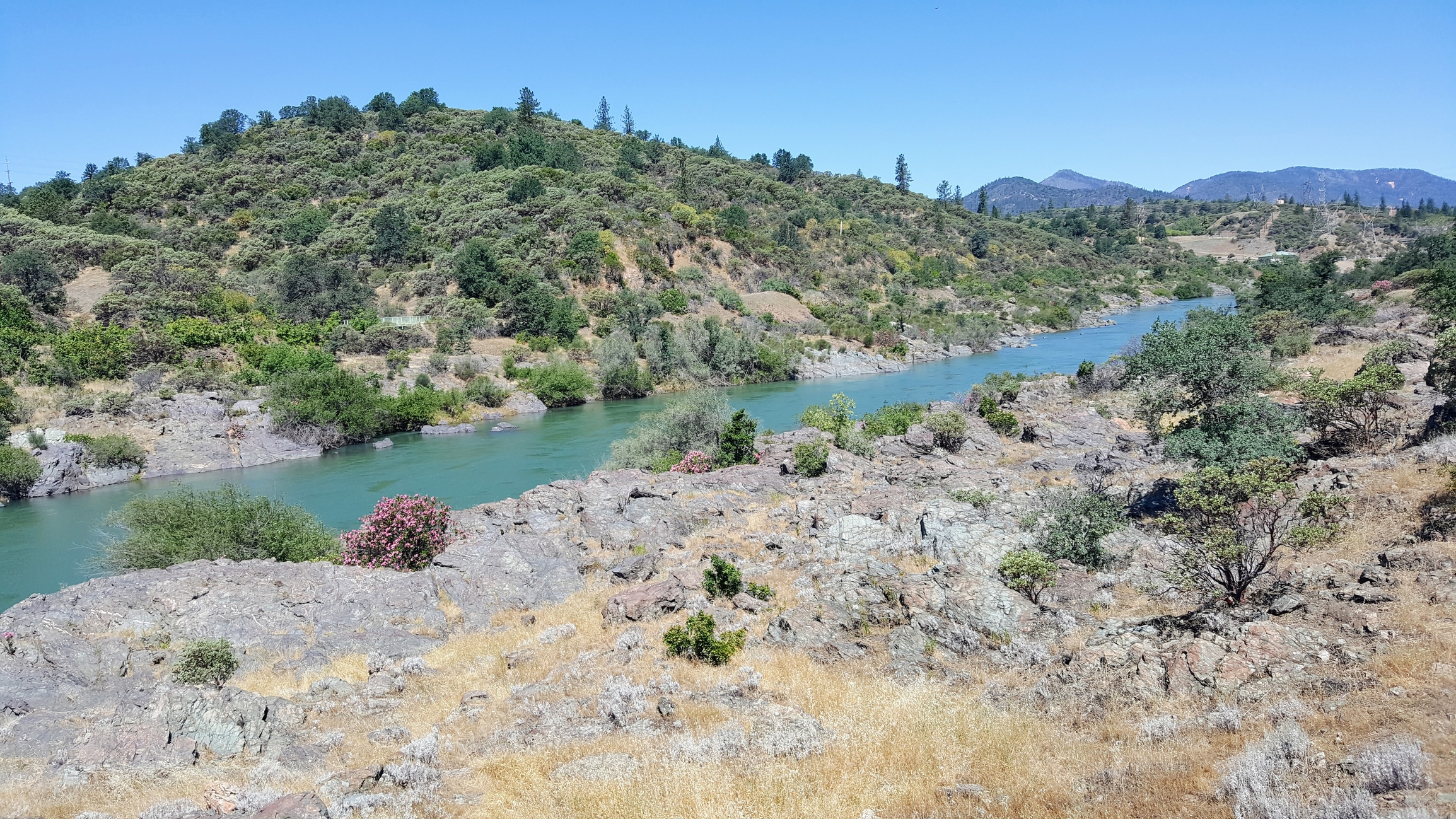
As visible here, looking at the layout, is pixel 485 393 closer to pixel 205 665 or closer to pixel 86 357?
pixel 86 357

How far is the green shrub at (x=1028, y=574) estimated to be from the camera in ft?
37.4

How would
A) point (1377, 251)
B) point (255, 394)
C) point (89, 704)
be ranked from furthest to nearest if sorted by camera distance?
1. point (1377, 251)
2. point (255, 394)
3. point (89, 704)

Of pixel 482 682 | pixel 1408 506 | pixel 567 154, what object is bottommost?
pixel 482 682

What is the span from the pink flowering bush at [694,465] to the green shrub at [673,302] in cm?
3444

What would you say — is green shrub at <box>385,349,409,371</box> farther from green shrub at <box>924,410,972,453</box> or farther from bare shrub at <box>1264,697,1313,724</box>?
bare shrub at <box>1264,697,1313,724</box>

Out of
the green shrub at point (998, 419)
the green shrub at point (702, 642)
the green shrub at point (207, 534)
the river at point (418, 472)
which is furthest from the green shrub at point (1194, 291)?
the green shrub at point (207, 534)

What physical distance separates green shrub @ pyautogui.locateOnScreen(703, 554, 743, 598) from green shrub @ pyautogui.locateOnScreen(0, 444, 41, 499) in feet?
100

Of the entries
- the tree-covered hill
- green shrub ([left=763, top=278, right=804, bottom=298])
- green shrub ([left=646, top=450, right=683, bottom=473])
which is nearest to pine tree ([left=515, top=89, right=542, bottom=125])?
the tree-covered hill

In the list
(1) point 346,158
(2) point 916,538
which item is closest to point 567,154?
(1) point 346,158

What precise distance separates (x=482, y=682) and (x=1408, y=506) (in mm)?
14829

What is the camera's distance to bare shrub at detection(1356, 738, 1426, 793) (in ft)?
16.3

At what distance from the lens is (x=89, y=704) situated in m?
9.83

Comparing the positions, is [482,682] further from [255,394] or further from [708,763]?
[255,394]

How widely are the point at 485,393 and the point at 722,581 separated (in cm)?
3345
